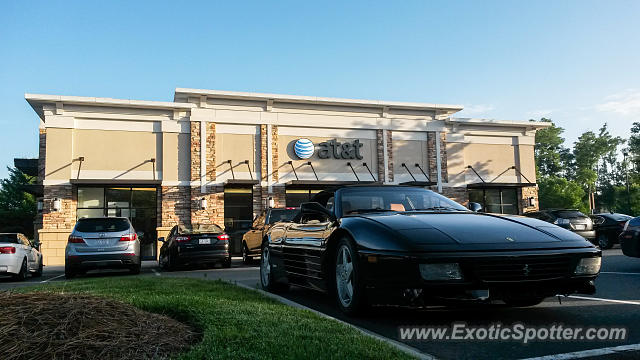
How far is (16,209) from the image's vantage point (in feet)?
181

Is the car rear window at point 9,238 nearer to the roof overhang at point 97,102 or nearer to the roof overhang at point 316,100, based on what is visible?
the roof overhang at point 97,102

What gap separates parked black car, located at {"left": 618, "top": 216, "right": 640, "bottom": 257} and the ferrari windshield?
5.25 meters

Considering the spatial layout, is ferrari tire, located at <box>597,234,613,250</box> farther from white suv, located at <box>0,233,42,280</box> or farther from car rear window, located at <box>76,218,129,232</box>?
white suv, located at <box>0,233,42,280</box>

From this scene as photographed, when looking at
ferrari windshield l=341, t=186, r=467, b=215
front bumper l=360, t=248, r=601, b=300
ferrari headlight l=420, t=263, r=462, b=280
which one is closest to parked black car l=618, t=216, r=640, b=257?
ferrari windshield l=341, t=186, r=467, b=215

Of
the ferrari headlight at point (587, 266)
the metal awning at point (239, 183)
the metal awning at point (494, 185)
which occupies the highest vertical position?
the metal awning at point (239, 183)

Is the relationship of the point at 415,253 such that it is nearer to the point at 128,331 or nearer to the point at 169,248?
the point at 128,331

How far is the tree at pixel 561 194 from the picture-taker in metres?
66.0


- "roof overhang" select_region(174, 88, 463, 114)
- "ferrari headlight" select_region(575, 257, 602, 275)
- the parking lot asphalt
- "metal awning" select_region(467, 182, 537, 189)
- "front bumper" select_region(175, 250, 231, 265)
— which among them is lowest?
"front bumper" select_region(175, 250, 231, 265)

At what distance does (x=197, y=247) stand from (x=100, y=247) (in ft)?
8.86

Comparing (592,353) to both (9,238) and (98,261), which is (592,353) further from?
(9,238)

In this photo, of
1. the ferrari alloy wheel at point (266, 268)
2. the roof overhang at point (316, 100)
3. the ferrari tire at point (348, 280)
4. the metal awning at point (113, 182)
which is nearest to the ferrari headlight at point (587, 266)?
the ferrari tire at point (348, 280)

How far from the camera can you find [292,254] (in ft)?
20.7

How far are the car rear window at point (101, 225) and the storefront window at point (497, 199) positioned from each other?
21.2 metres

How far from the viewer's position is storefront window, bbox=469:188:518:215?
95.2ft
